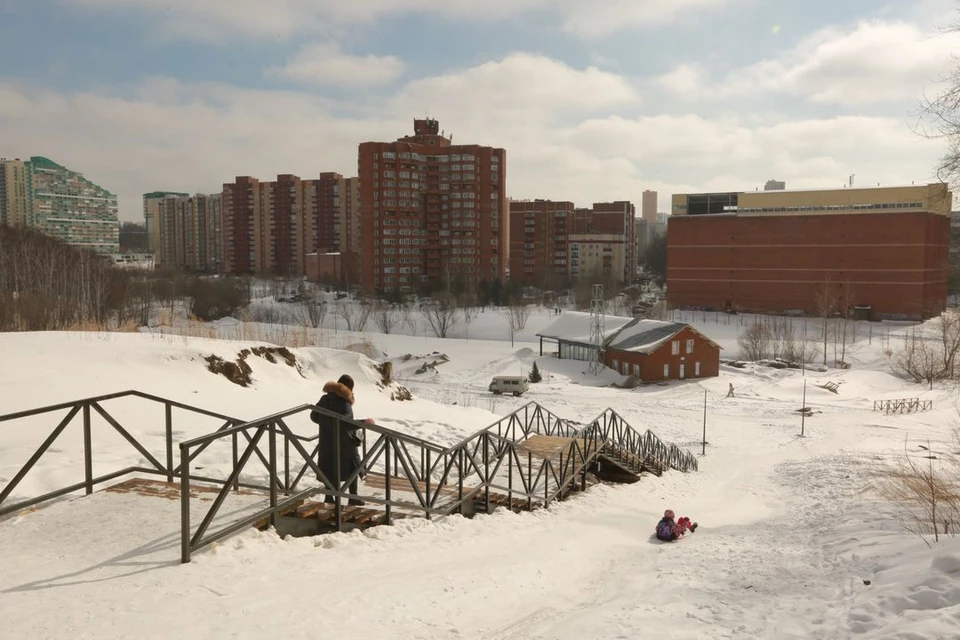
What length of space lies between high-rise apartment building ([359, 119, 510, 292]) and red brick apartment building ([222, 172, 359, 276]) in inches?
1084

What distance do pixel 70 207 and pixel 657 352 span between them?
97972 mm

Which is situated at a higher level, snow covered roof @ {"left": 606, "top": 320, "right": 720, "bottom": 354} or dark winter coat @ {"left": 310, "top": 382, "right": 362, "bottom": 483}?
dark winter coat @ {"left": 310, "top": 382, "right": 362, "bottom": 483}

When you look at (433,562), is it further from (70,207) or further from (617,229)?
(70,207)

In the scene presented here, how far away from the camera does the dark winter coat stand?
6859mm

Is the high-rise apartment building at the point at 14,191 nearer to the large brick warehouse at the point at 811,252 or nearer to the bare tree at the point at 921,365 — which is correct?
the large brick warehouse at the point at 811,252

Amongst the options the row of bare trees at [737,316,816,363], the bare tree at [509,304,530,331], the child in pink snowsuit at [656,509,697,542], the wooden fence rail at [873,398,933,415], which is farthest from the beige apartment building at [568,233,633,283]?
the child in pink snowsuit at [656,509,697,542]

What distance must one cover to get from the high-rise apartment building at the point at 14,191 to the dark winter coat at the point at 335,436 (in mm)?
110500

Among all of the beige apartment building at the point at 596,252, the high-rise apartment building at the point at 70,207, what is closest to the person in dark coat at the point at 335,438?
the beige apartment building at the point at 596,252

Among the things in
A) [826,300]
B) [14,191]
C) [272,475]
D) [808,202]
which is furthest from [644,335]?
[14,191]

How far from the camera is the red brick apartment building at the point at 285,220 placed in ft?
352

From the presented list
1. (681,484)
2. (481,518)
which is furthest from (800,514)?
(481,518)

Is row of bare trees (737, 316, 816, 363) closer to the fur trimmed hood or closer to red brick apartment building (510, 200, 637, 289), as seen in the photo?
the fur trimmed hood

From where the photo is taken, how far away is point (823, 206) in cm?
6562

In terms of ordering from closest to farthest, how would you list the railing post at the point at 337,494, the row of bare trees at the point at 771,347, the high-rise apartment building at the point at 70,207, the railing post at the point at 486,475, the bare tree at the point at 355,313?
the railing post at the point at 337,494 < the railing post at the point at 486,475 < the row of bare trees at the point at 771,347 < the bare tree at the point at 355,313 < the high-rise apartment building at the point at 70,207
